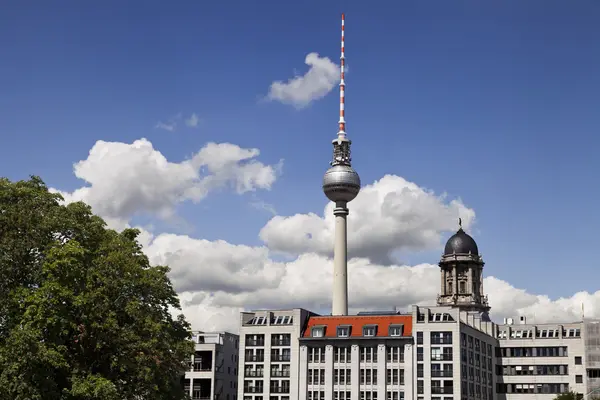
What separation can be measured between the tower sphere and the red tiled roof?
161ft

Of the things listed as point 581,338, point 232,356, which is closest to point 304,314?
point 232,356

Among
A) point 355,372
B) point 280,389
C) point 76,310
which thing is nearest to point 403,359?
point 355,372

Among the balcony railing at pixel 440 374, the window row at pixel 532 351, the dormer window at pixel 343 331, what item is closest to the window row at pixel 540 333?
the window row at pixel 532 351

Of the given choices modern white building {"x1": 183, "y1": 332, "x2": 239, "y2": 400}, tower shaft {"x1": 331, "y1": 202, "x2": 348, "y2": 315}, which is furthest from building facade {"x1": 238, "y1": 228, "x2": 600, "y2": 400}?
tower shaft {"x1": 331, "y1": 202, "x2": 348, "y2": 315}

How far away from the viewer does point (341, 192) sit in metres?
194

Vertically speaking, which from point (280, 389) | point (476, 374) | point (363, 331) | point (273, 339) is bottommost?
point (280, 389)

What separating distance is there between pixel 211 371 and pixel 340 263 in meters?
43.7

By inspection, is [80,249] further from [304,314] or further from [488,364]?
[488,364]

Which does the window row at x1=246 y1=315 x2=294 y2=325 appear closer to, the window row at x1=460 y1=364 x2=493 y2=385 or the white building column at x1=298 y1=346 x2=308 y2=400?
the white building column at x1=298 y1=346 x2=308 y2=400

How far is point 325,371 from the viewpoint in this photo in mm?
145000

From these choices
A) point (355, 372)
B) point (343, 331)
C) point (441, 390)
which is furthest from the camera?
point (343, 331)

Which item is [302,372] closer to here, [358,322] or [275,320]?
[275,320]

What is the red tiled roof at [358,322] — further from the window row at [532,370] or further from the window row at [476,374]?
the window row at [532,370]

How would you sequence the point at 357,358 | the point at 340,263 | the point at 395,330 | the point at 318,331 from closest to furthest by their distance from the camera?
the point at 395,330 → the point at 357,358 → the point at 318,331 → the point at 340,263
